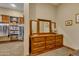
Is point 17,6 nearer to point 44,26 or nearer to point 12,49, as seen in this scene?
point 44,26

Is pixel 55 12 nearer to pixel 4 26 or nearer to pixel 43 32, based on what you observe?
pixel 43 32

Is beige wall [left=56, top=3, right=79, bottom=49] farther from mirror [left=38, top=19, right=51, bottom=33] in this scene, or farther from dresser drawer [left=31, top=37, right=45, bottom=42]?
dresser drawer [left=31, top=37, right=45, bottom=42]

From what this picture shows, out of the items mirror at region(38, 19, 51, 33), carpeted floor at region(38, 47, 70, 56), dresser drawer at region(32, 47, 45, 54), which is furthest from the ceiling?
carpeted floor at region(38, 47, 70, 56)

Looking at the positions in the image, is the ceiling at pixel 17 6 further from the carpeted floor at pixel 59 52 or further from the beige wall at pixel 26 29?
the carpeted floor at pixel 59 52

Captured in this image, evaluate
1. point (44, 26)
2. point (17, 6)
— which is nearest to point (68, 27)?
point (44, 26)

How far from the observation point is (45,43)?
2.36 meters

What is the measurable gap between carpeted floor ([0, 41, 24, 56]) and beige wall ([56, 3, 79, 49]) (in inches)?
34.7

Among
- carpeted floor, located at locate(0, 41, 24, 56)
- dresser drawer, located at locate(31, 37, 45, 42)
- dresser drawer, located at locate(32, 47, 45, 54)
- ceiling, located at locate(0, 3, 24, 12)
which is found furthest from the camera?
dresser drawer, located at locate(31, 37, 45, 42)

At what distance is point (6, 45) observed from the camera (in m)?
2.12

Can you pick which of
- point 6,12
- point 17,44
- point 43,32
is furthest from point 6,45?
point 43,32

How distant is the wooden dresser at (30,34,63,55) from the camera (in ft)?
7.54

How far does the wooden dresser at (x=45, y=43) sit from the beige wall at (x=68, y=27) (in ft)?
0.48

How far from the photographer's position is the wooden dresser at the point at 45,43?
2299mm

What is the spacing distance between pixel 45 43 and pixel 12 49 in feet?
2.33
